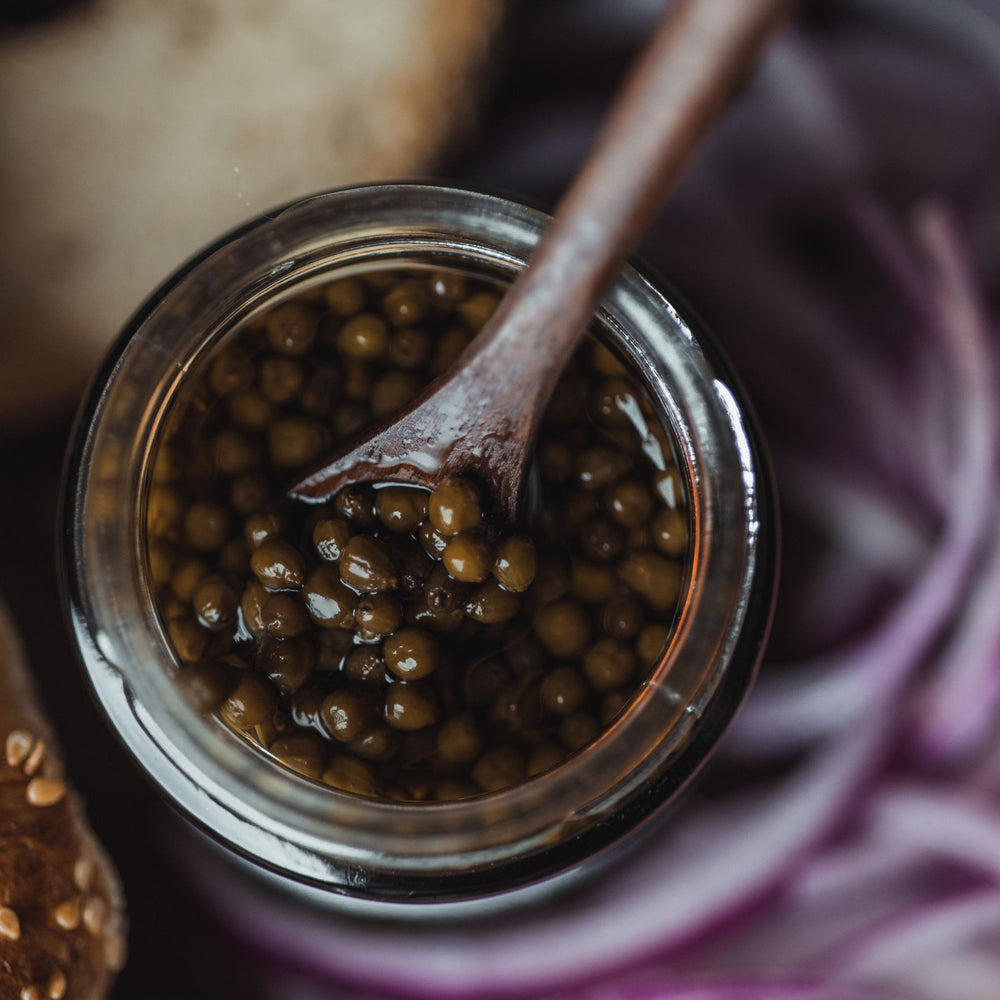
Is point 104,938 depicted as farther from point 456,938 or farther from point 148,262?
point 148,262

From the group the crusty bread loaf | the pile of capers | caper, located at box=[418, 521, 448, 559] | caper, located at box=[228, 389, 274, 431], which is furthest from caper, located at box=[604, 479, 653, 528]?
the crusty bread loaf

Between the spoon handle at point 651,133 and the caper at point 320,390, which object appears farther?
the caper at point 320,390

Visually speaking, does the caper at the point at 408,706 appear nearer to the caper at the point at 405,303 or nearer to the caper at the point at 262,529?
the caper at the point at 262,529

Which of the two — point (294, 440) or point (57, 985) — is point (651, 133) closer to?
point (294, 440)

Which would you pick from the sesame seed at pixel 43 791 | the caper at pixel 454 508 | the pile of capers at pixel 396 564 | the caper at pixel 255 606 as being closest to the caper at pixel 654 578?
the pile of capers at pixel 396 564

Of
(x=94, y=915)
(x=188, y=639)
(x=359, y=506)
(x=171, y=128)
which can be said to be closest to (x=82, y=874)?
(x=94, y=915)

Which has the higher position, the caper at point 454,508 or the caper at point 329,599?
the caper at point 454,508
